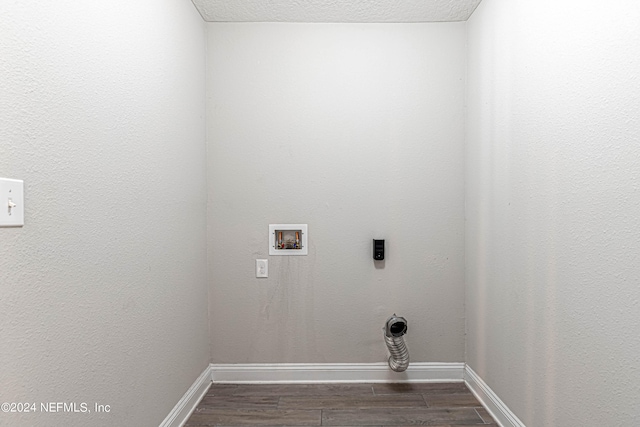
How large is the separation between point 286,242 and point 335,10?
145cm

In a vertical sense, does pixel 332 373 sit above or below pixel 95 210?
below

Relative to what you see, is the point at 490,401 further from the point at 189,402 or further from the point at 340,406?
the point at 189,402

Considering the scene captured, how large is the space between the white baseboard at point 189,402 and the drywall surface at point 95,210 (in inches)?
2.5

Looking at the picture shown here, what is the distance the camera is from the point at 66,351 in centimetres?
117

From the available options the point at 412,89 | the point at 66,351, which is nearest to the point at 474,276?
the point at 412,89

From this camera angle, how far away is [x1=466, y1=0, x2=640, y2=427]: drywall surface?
1.20 metres

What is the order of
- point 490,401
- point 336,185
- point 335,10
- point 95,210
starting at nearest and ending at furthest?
point 95,210, point 490,401, point 335,10, point 336,185

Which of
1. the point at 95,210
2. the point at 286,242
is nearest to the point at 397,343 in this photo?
the point at 286,242

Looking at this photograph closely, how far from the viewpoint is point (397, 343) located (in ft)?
7.89

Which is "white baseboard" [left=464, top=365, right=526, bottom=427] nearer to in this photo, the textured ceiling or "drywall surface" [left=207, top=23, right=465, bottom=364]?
"drywall surface" [left=207, top=23, right=465, bottom=364]

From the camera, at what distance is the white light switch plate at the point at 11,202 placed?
0.93m

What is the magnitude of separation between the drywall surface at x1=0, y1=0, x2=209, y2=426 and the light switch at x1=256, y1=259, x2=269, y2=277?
20.4 inches

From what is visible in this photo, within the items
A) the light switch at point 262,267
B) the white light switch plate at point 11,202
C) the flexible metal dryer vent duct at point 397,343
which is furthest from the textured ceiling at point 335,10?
the flexible metal dryer vent duct at point 397,343

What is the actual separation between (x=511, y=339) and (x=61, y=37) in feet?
7.13
